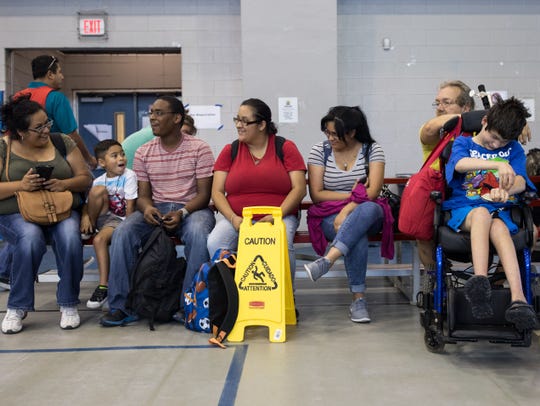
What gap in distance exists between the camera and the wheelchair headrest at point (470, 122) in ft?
10.2

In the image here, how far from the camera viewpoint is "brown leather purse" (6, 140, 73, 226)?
11.4ft

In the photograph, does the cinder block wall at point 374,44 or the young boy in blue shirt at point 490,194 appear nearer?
the young boy in blue shirt at point 490,194

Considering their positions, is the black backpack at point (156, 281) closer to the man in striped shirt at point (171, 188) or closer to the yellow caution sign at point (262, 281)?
the man in striped shirt at point (171, 188)

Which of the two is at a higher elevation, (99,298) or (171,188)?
(171,188)

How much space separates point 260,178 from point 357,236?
656 millimetres

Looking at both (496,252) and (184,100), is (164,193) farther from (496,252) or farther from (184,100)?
(184,100)

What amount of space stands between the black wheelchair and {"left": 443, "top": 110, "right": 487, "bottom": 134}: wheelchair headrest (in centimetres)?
23

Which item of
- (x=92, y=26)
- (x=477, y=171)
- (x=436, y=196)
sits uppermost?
(x=92, y=26)

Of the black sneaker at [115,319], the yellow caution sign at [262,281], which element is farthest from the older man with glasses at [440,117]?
the black sneaker at [115,319]

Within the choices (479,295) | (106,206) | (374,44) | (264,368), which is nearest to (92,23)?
(374,44)

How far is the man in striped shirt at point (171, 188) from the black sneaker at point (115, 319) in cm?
1

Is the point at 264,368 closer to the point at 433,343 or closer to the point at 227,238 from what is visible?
the point at 433,343

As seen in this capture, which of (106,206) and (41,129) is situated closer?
(41,129)

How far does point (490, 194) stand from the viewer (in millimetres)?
2852
